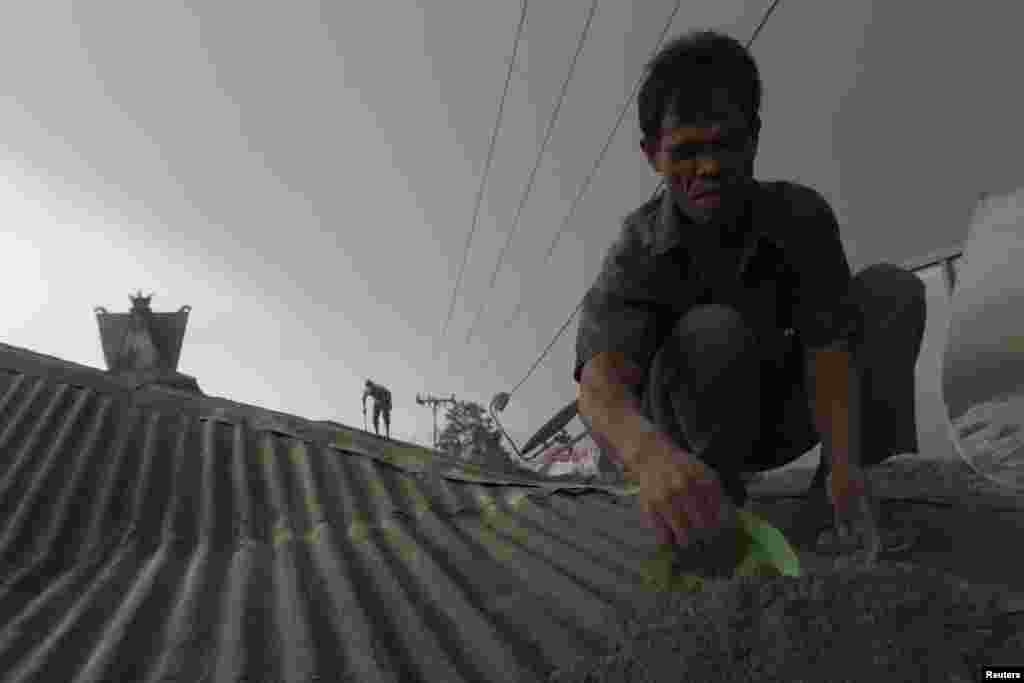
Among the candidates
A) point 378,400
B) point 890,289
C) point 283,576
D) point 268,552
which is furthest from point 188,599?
point 378,400

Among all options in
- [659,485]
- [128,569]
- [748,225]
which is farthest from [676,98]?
[128,569]

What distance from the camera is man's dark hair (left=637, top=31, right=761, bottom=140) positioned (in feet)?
4.01

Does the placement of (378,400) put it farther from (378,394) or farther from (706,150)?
(706,150)

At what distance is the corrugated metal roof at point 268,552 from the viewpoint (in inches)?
43.1

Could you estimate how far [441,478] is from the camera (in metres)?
2.40

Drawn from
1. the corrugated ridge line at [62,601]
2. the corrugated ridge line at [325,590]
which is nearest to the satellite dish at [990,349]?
the corrugated ridge line at [325,590]

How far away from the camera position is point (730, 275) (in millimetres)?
1399

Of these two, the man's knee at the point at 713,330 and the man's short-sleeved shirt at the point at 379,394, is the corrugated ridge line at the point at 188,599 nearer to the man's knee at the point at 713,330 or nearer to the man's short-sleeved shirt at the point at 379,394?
the man's knee at the point at 713,330

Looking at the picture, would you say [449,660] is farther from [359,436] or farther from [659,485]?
[359,436]

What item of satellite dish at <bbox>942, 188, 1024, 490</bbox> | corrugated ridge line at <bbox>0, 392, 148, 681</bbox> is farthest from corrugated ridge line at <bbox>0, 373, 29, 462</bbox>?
satellite dish at <bbox>942, 188, 1024, 490</bbox>

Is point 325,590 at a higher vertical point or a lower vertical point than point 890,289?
lower

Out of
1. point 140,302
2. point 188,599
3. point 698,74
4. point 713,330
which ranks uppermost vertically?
point 140,302

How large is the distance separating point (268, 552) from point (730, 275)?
1.27m

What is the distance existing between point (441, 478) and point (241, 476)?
661mm
